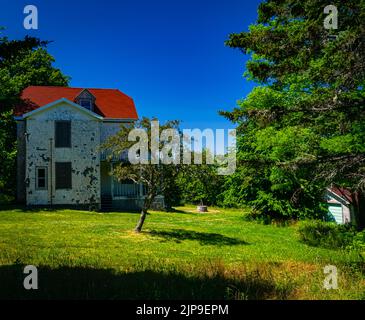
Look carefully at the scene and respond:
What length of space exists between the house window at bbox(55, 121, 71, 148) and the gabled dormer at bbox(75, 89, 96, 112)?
270 centimetres

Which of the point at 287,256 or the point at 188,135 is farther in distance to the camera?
the point at 188,135

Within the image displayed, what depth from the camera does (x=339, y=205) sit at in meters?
29.4

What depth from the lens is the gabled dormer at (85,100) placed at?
28.5 m

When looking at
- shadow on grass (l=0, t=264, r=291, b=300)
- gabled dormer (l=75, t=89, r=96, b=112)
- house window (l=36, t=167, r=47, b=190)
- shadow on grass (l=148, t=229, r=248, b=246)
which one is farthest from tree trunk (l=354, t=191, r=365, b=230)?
house window (l=36, t=167, r=47, b=190)

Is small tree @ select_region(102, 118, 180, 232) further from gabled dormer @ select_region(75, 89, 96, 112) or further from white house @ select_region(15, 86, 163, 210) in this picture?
gabled dormer @ select_region(75, 89, 96, 112)

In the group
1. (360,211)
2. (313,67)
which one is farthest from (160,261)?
(360,211)

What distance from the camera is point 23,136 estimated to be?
2695cm

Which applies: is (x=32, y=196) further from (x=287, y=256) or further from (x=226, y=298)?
(x=226, y=298)

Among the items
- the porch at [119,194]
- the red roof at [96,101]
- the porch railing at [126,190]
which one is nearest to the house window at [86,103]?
the red roof at [96,101]

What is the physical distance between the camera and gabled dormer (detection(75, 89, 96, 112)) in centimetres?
2847

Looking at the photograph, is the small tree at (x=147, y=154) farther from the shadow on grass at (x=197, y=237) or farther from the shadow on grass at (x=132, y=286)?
the shadow on grass at (x=132, y=286)

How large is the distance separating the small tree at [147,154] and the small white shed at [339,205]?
51.9ft
